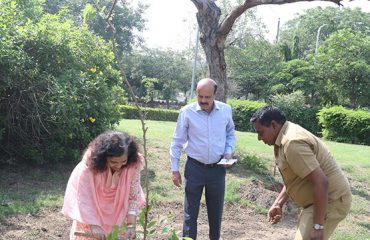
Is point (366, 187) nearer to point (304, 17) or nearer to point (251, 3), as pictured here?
point (251, 3)

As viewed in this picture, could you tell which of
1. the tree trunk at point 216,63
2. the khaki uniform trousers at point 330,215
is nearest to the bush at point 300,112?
the tree trunk at point 216,63

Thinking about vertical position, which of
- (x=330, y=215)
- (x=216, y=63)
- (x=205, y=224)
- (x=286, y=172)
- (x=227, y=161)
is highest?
(x=216, y=63)

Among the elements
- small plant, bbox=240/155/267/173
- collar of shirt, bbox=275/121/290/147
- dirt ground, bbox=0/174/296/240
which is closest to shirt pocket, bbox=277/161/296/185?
collar of shirt, bbox=275/121/290/147

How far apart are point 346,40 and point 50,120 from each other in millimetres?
21565

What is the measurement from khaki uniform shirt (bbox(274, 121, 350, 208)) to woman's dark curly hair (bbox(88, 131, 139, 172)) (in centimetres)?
93

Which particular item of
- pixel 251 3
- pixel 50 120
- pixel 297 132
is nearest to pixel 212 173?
pixel 297 132

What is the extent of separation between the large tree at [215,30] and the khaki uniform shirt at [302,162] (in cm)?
545

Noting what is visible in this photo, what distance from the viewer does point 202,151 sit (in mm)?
4082

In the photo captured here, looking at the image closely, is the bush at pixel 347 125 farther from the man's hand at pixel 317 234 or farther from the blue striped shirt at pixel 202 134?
the man's hand at pixel 317 234

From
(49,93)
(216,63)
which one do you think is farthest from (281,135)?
(216,63)

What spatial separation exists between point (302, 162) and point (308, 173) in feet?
0.26

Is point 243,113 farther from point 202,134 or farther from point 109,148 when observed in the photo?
point 109,148

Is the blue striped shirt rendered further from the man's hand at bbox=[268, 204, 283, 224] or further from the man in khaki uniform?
the man in khaki uniform

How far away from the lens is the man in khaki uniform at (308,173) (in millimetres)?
2641
